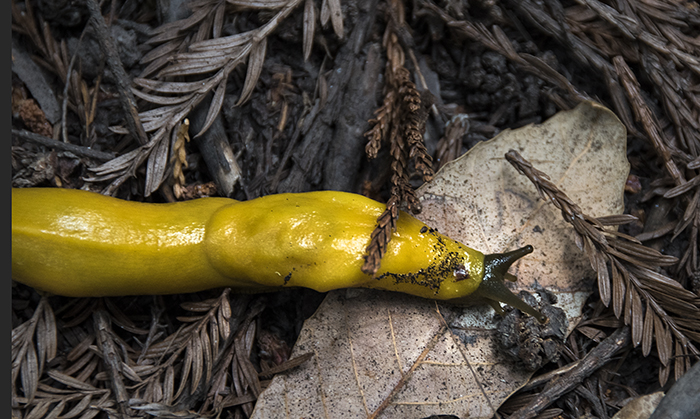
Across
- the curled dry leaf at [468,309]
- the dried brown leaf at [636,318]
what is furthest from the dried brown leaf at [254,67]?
the dried brown leaf at [636,318]

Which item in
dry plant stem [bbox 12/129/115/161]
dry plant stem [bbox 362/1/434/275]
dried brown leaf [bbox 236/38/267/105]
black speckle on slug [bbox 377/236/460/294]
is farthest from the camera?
dried brown leaf [bbox 236/38/267/105]

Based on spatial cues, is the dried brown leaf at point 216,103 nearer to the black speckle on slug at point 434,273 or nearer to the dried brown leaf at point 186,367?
the dried brown leaf at point 186,367

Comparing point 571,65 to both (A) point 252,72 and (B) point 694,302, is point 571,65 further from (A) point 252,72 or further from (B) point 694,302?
(A) point 252,72

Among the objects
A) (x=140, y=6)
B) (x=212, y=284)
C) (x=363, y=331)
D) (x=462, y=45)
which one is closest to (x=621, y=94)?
(x=462, y=45)

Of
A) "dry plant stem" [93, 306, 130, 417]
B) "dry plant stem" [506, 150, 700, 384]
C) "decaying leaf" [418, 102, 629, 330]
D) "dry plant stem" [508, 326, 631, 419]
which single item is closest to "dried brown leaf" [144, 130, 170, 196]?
"dry plant stem" [93, 306, 130, 417]

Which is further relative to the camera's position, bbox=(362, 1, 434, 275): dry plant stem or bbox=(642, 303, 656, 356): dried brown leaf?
bbox=(642, 303, 656, 356): dried brown leaf

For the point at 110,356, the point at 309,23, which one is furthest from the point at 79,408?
the point at 309,23

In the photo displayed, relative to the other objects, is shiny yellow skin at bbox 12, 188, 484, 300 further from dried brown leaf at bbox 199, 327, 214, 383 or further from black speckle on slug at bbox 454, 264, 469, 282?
dried brown leaf at bbox 199, 327, 214, 383
